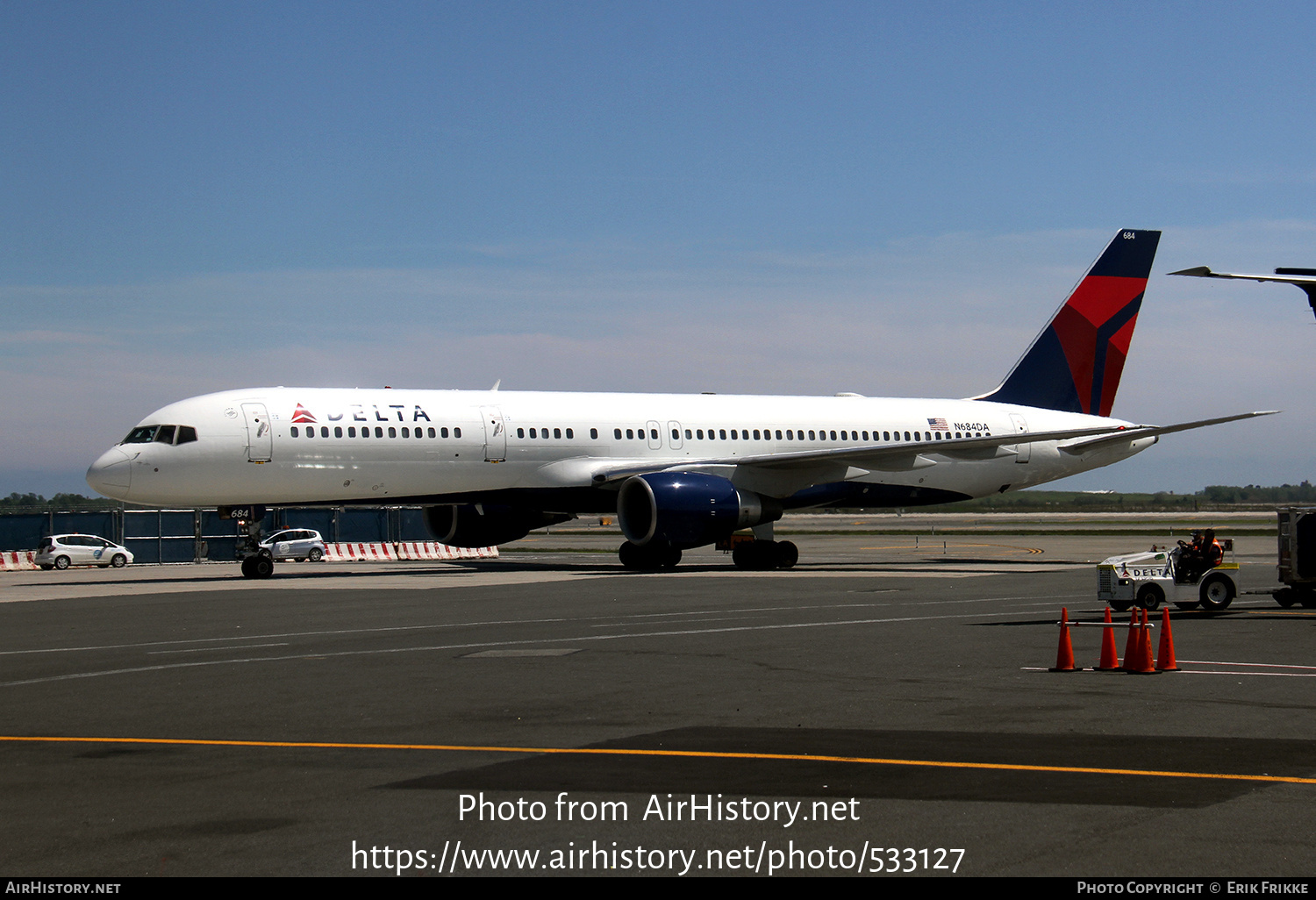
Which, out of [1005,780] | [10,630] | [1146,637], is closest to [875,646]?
[1146,637]

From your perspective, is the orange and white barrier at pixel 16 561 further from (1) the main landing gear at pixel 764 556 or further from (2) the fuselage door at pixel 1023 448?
(2) the fuselage door at pixel 1023 448

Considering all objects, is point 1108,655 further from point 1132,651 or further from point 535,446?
point 535,446

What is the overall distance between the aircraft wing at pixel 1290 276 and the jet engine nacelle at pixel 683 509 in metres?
19.2

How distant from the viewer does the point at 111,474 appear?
104 ft

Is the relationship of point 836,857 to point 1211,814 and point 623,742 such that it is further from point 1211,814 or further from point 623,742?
point 623,742

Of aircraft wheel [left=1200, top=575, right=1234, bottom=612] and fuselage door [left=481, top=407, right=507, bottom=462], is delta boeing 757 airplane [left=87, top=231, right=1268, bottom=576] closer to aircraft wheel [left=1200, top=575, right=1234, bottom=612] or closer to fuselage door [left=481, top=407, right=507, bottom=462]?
fuselage door [left=481, top=407, right=507, bottom=462]

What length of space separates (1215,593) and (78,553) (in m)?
40.3

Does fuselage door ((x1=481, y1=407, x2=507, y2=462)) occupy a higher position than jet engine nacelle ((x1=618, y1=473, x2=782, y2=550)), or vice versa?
Answer: fuselage door ((x1=481, y1=407, x2=507, y2=462))

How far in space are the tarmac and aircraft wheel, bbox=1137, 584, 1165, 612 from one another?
81 centimetres

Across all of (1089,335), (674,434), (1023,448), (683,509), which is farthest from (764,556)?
(1089,335)

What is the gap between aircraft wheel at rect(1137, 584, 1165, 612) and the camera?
816 inches

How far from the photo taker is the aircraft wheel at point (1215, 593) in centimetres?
2116

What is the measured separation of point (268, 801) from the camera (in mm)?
8258

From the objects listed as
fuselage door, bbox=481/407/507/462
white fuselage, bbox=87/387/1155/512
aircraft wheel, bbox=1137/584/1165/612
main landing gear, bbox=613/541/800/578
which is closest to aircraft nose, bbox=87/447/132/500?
white fuselage, bbox=87/387/1155/512
